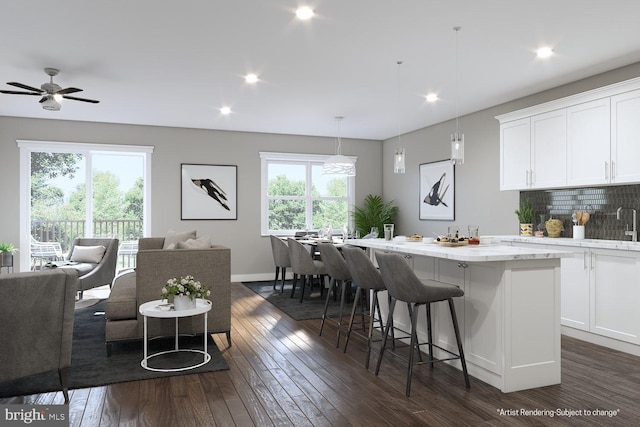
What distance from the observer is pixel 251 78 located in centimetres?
Result: 515

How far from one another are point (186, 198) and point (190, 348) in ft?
14.0

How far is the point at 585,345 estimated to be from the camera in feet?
14.4

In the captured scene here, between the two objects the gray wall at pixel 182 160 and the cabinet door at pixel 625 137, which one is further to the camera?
the gray wall at pixel 182 160

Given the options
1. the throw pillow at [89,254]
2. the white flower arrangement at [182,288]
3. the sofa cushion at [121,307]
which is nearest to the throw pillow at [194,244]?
the sofa cushion at [121,307]

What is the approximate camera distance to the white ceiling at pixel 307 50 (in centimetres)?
347

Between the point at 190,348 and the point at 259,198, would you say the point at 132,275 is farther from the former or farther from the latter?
the point at 259,198

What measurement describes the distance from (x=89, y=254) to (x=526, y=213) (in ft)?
19.2

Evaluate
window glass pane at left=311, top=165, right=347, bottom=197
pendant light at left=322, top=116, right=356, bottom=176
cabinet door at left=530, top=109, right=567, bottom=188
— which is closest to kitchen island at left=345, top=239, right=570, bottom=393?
cabinet door at left=530, top=109, right=567, bottom=188

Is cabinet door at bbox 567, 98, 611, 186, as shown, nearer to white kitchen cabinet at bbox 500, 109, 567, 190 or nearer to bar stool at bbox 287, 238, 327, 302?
white kitchen cabinet at bbox 500, 109, 567, 190

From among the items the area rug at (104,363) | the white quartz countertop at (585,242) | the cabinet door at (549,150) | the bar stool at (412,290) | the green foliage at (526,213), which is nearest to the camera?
the bar stool at (412,290)

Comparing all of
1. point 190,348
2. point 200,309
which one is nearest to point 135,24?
Result: point 200,309

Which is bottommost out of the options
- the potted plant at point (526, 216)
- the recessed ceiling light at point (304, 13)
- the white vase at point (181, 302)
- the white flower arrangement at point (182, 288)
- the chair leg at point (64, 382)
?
the chair leg at point (64, 382)

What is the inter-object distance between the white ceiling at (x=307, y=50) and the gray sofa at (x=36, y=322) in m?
2.00

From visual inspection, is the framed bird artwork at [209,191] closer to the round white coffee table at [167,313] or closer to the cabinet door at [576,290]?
the round white coffee table at [167,313]
